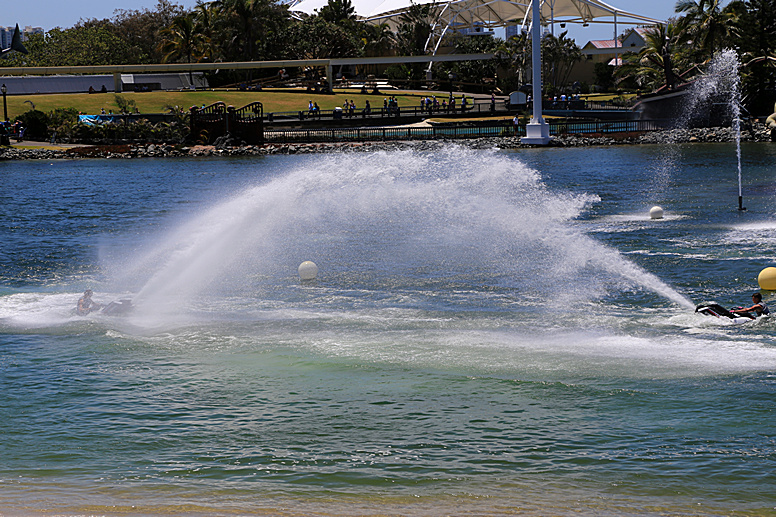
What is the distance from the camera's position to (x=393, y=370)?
48.9ft

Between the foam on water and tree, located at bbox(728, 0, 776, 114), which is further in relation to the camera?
tree, located at bbox(728, 0, 776, 114)

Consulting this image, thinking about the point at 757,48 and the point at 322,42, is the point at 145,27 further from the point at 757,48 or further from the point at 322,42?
the point at 757,48

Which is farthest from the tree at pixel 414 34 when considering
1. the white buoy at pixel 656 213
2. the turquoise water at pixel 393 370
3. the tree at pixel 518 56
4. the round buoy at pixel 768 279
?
the round buoy at pixel 768 279

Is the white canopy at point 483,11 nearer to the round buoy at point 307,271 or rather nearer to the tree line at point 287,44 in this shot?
the tree line at point 287,44

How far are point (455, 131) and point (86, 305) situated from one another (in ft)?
211

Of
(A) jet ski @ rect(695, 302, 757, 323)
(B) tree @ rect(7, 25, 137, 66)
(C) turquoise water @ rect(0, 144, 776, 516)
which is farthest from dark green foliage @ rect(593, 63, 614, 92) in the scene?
(A) jet ski @ rect(695, 302, 757, 323)

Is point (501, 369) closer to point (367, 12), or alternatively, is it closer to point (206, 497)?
point (206, 497)

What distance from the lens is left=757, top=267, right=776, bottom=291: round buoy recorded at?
1980 cm

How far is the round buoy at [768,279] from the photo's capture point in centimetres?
1980

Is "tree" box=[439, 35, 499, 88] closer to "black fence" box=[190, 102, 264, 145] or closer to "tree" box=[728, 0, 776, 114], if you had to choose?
"tree" box=[728, 0, 776, 114]

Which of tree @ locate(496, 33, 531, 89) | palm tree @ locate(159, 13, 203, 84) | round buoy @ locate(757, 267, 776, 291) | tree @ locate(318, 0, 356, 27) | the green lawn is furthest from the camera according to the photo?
tree @ locate(318, 0, 356, 27)

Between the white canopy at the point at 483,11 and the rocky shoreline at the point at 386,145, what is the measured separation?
71.2 metres

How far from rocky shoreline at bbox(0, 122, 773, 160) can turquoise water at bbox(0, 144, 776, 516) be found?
42825 millimetres

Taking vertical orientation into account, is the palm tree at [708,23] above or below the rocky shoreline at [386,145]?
above
